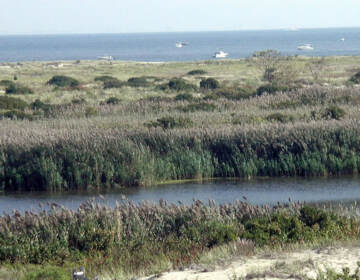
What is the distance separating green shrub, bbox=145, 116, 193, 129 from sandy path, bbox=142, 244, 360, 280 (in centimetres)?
1573

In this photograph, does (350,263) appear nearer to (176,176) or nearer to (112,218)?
(112,218)

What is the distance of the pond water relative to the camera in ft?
60.1

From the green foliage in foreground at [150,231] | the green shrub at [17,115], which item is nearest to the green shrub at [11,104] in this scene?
the green shrub at [17,115]

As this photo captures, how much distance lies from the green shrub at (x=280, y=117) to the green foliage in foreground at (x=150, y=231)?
13.9 metres

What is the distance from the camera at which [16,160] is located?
2162 cm

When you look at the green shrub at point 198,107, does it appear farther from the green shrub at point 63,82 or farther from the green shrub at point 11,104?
the green shrub at point 63,82

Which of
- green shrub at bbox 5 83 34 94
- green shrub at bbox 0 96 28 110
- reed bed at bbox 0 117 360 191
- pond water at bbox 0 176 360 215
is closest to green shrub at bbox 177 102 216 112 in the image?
reed bed at bbox 0 117 360 191

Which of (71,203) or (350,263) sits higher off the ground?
(350,263)

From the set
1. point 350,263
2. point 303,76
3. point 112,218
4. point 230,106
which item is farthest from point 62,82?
point 350,263

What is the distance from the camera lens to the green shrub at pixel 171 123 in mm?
25750

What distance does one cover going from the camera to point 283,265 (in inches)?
360

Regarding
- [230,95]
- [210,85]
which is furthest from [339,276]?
[210,85]

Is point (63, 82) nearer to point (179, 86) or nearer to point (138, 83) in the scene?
point (138, 83)

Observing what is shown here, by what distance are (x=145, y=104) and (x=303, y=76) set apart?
2533 centimetres
